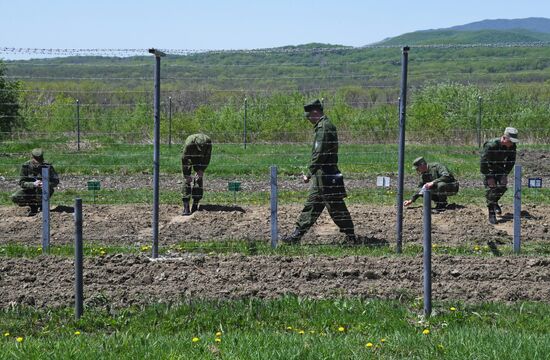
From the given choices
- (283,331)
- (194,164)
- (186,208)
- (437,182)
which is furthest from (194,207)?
(283,331)

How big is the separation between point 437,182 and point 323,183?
Answer: 11.8 feet

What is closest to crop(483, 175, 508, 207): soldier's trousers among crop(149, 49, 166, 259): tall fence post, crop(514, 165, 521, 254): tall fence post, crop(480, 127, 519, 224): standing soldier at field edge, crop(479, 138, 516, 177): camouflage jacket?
crop(480, 127, 519, 224): standing soldier at field edge

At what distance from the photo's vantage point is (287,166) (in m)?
23.2

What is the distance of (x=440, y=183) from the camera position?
15969 millimetres

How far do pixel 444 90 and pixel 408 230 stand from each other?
80.3 ft

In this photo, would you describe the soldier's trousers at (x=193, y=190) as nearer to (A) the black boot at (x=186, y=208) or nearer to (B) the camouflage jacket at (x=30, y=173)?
(A) the black boot at (x=186, y=208)

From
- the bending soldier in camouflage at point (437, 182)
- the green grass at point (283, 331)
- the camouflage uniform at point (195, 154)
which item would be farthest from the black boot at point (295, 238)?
the green grass at point (283, 331)

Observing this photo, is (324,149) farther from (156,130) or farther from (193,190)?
(193,190)

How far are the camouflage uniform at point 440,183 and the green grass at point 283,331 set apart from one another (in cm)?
641

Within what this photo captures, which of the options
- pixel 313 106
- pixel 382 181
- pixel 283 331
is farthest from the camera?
pixel 382 181

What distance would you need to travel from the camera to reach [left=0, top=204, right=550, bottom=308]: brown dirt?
A: 9.73 m

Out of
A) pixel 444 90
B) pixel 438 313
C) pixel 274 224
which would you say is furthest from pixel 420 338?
pixel 444 90

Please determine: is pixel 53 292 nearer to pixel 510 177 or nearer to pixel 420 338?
pixel 420 338

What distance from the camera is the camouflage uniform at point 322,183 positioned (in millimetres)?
12945
